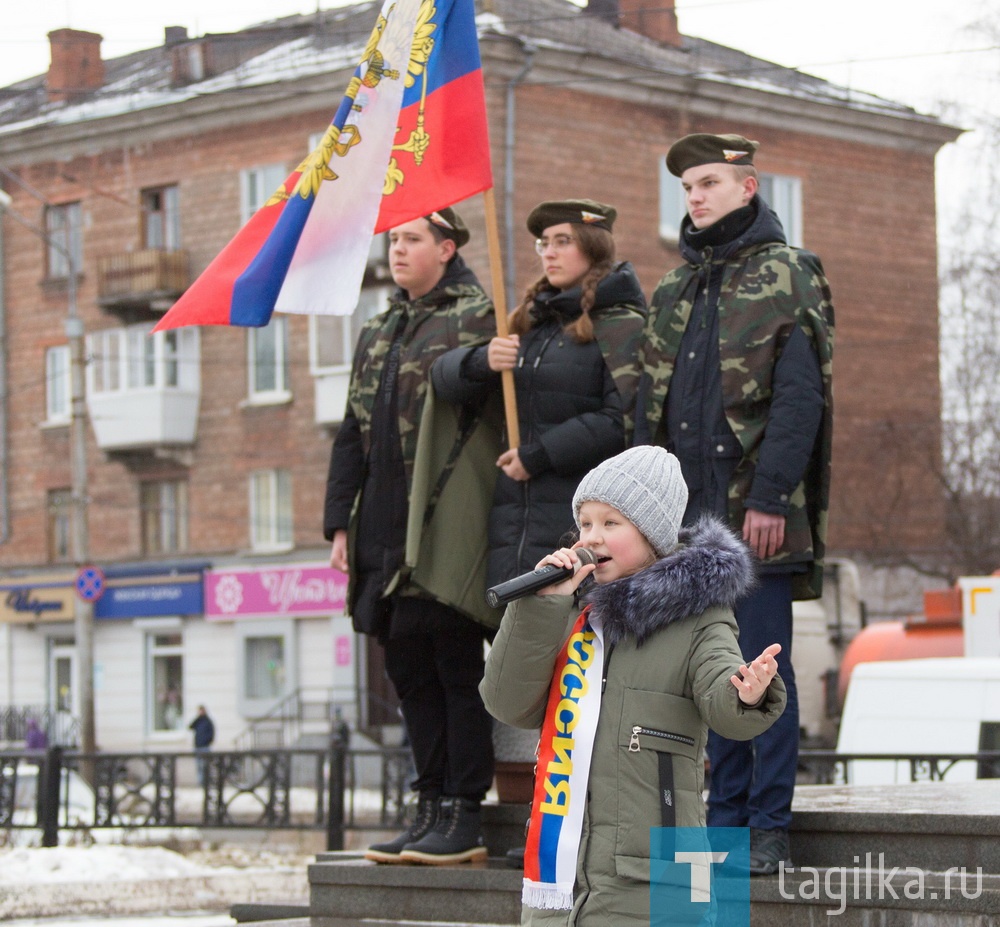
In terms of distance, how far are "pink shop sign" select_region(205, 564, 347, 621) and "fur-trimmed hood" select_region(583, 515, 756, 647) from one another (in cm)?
2983

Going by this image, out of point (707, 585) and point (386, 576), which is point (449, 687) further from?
point (707, 585)

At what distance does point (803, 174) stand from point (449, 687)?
31.2m

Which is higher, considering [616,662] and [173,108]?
[173,108]

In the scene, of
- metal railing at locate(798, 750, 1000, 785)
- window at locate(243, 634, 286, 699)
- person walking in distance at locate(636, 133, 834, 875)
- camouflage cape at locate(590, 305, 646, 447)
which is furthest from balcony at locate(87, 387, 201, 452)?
person walking in distance at locate(636, 133, 834, 875)

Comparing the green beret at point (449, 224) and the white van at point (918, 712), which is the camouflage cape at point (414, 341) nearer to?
the green beret at point (449, 224)

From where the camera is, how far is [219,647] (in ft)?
120

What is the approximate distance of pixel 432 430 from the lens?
6.42m

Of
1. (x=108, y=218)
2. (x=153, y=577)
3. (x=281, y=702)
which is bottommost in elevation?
(x=281, y=702)

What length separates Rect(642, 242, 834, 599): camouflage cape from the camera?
565 centimetres

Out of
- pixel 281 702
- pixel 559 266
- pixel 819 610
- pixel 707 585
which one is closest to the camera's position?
pixel 707 585

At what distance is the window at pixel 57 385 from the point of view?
130 ft

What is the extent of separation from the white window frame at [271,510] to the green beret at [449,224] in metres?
29.5

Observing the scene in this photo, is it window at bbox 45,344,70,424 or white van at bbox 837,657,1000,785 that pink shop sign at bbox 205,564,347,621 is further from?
white van at bbox 837,657,1000,785

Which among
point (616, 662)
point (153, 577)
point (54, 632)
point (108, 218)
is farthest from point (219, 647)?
point (616, 662)
